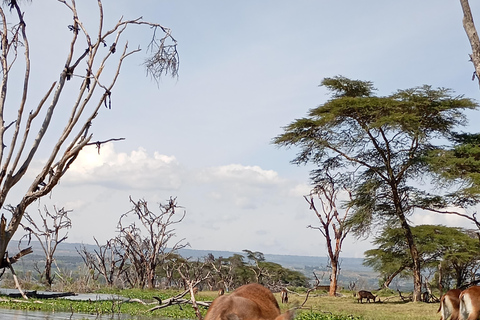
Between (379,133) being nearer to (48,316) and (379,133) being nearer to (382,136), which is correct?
(382,136)

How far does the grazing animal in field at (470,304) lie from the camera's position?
41.9ft

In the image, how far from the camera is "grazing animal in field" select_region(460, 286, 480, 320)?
502 inches

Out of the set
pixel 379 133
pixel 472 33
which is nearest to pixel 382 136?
pixel 379 133

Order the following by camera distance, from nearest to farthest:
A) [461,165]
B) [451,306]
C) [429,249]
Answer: [451,306] < [461,165] < [429,249]

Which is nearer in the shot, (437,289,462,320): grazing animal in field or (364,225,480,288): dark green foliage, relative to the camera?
(437,289,462,320): grazing animal in field

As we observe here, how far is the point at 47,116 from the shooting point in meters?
5.11

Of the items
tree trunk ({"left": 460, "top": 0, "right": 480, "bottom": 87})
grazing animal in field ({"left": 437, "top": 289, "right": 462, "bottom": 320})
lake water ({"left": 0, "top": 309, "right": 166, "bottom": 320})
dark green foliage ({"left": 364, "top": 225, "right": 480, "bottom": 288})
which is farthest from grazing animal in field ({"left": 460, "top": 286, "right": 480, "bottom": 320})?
dark green foliage ({"left": 364, "top": 225, "right": 480, "bottom": 288})

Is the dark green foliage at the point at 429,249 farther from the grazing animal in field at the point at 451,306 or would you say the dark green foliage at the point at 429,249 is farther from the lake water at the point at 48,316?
the lake water at the point at 48,316

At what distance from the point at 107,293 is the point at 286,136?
35.5 ft

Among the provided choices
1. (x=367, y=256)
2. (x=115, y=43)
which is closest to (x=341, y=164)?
(x=367, y=256)

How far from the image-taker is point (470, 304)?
12875 mm

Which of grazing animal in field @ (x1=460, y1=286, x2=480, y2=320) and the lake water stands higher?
grazing animal in field @ (x1=460, y1=286, x2=480, y2=320)

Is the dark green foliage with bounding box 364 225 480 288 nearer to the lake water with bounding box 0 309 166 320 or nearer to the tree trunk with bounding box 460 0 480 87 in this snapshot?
the lake water with bounding box 0 309 166 320

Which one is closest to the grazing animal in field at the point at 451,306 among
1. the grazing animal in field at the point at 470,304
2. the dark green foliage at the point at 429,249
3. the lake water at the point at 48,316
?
the grazing animal in field at the point at 470,304
